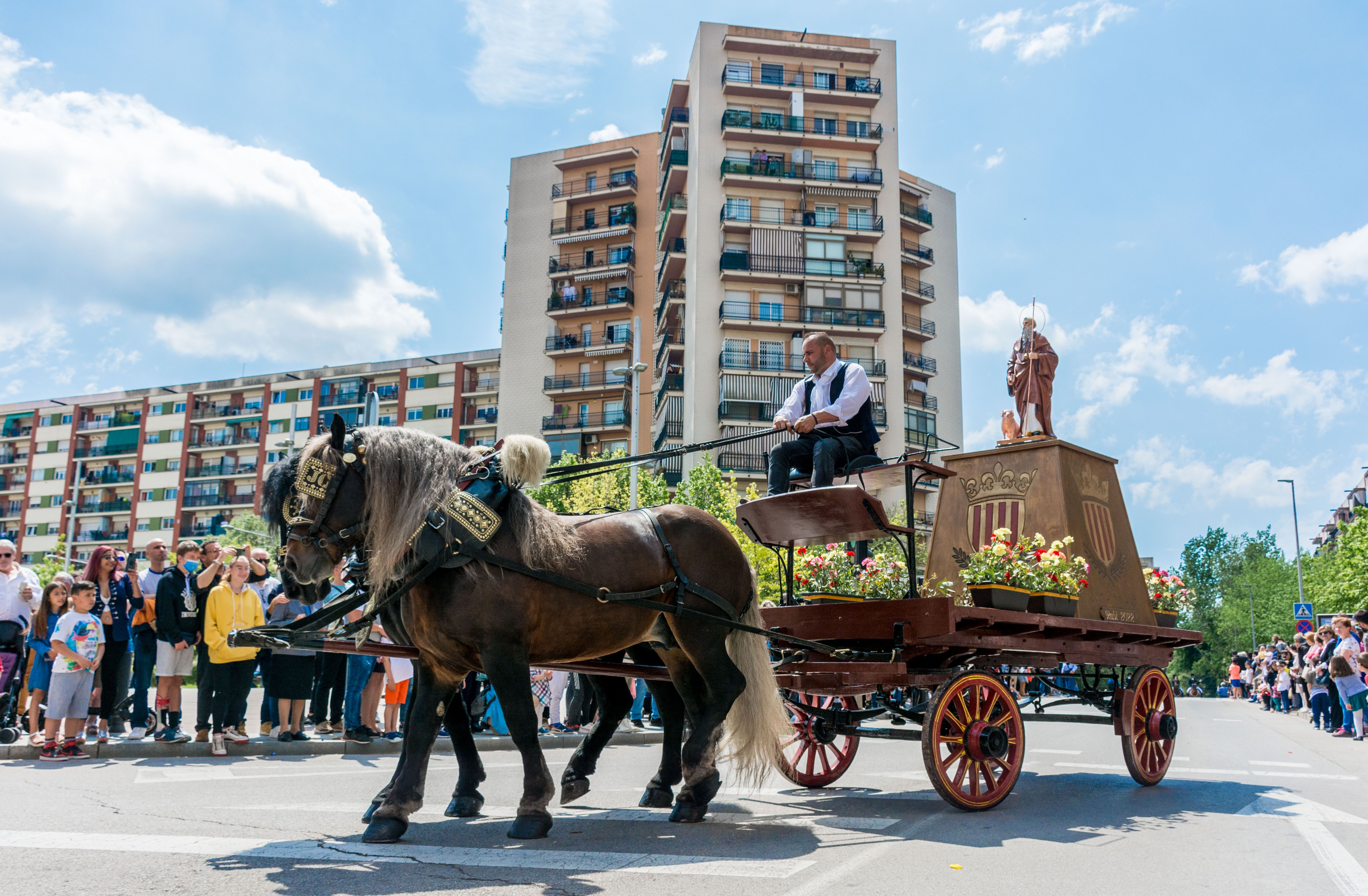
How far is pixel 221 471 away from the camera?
86.3 meters

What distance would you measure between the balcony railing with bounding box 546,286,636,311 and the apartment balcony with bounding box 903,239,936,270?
15.4 m

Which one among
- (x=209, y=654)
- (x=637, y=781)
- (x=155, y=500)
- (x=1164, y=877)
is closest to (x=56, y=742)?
(x=209, y=654)

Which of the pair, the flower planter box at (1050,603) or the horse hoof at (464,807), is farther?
the flower planter box at (1050,603)

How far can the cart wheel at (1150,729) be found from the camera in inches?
332

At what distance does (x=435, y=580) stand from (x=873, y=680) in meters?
2.87

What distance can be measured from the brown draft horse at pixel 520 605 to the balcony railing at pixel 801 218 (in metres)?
46.1

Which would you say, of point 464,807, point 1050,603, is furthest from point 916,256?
point 464,807

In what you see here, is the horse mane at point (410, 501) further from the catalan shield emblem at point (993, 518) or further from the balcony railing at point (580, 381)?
the balcony railing at point (580, 381)

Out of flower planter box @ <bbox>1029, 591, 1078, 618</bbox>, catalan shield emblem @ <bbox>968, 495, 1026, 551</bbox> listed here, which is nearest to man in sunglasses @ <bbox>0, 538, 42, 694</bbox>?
catalan shield emblem @ <bbox>968, 495, 1026, 551</bbox>

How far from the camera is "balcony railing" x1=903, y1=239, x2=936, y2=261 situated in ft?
197

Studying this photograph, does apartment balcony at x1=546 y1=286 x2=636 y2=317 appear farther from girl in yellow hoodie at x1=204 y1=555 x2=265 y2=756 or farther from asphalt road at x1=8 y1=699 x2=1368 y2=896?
asphalt road at x1=8 y1=699 x2=1368 y2=896

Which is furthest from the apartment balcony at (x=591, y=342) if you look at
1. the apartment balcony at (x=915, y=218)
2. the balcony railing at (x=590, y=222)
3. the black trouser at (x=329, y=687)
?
the black trouser at (x=329, y=687)

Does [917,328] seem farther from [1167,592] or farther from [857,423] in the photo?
[857,423]

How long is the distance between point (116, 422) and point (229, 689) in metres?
91.1
